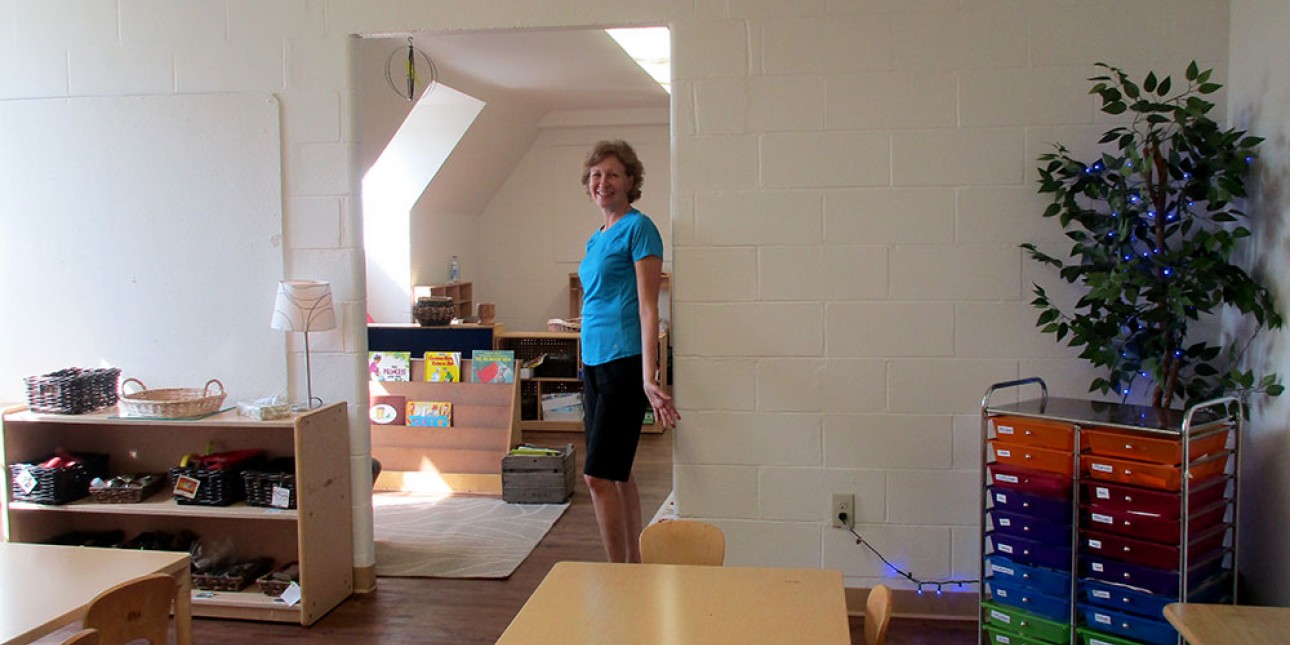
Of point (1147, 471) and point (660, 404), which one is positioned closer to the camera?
point (1147, 471)

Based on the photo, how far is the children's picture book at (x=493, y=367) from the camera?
618 cm

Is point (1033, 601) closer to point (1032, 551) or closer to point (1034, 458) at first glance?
point (1032, 551)

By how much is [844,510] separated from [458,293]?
6454mm

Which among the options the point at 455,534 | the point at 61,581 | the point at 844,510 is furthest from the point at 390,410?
the point at 61,581

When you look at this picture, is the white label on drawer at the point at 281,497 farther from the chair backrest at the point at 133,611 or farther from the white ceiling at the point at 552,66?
the white ceiling at the point at 552,66

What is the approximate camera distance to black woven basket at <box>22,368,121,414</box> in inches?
158

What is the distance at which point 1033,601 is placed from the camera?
3268mm

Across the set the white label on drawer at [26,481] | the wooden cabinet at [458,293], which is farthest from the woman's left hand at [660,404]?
the wooden cabinet at [458,293]

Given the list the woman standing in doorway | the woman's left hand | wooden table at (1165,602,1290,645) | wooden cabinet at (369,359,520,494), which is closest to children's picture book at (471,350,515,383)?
wooden cabinet at (369,359,520,494)

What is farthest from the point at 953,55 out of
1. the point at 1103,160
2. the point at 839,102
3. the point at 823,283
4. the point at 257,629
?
the point at 257,629

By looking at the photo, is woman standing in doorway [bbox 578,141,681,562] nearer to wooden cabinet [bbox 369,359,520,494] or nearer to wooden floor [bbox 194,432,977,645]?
wooden floor [bbox 194,432,977,645]

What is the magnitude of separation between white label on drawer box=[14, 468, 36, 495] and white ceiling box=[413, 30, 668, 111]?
2.84m

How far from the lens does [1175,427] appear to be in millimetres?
2936

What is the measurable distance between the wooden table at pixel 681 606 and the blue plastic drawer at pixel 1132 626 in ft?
3.88
